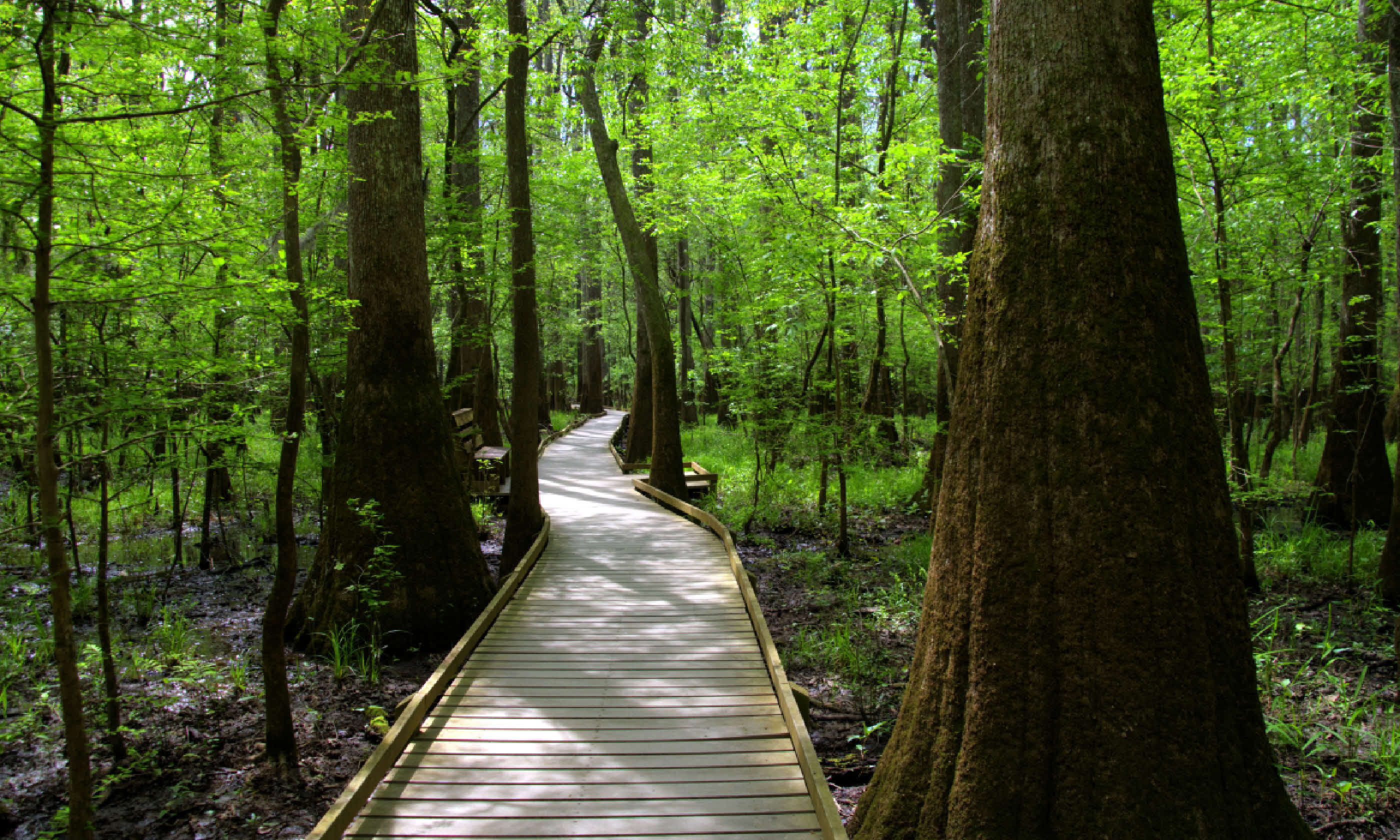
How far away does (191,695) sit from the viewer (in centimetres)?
530

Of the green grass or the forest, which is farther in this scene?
the green grass

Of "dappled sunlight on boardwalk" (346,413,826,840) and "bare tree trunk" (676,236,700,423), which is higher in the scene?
"bare tree trunk" (676,236,700,423)

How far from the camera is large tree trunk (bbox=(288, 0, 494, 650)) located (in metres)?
6.33

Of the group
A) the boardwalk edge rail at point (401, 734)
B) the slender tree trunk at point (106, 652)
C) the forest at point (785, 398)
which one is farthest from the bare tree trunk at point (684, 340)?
the slender tree trunk at point (106, 652)

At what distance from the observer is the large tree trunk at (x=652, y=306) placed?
427 inches

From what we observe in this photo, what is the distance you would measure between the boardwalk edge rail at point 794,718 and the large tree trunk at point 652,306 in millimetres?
3040

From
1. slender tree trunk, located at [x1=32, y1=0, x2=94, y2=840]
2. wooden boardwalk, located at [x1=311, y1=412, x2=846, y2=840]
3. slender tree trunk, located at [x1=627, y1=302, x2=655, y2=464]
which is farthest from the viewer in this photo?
slender tree trunk, located at [x1=627, y1=302, x2=655, y2=464]

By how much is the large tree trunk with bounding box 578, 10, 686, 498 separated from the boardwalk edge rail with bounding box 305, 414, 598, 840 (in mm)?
4608

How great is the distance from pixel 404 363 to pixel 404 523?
4.81ft

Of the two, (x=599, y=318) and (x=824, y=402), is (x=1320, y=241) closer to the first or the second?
(x=824, y=402)

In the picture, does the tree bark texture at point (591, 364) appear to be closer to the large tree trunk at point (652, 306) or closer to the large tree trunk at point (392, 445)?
the large tree trunk at point (652, 306)

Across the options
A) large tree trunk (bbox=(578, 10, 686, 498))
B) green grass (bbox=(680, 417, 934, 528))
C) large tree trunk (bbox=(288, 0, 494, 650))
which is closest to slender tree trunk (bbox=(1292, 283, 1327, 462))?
green grass (bbox=(680, 417, 934, 528))

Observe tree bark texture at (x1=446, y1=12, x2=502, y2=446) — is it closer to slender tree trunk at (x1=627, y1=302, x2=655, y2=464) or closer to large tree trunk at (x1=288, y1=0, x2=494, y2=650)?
large tree trunk at (x1=288, y1=0, x2=494, y2=650)

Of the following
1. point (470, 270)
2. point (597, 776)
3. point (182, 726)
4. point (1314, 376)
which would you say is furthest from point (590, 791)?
point (1314, 376)
